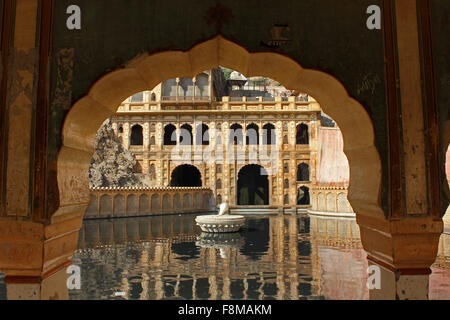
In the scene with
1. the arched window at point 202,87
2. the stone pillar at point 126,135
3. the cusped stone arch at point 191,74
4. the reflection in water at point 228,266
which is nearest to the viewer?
the cusped stone arch at point 191,74

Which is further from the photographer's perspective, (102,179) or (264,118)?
(264,118)

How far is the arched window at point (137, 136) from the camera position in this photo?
30273 mm

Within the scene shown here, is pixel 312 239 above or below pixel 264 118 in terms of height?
below

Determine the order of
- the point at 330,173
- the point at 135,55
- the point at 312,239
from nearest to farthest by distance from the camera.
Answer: the point at 135,55 → the point at 312,239 → the point at 330,173

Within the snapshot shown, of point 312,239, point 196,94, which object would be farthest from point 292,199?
point 312,239

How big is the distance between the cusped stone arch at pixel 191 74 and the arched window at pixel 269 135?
25.5 m

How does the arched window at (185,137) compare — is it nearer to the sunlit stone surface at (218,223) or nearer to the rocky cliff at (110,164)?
the rocky cliff at (110,164)

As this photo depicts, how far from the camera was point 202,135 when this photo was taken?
28.7 metres

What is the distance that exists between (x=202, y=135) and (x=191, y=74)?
994 inches

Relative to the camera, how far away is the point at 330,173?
23.6 m

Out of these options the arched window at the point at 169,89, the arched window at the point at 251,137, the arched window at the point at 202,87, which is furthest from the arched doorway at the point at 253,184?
the arched window at the point at 169,89

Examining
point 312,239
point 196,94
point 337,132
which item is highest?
point 196,94
